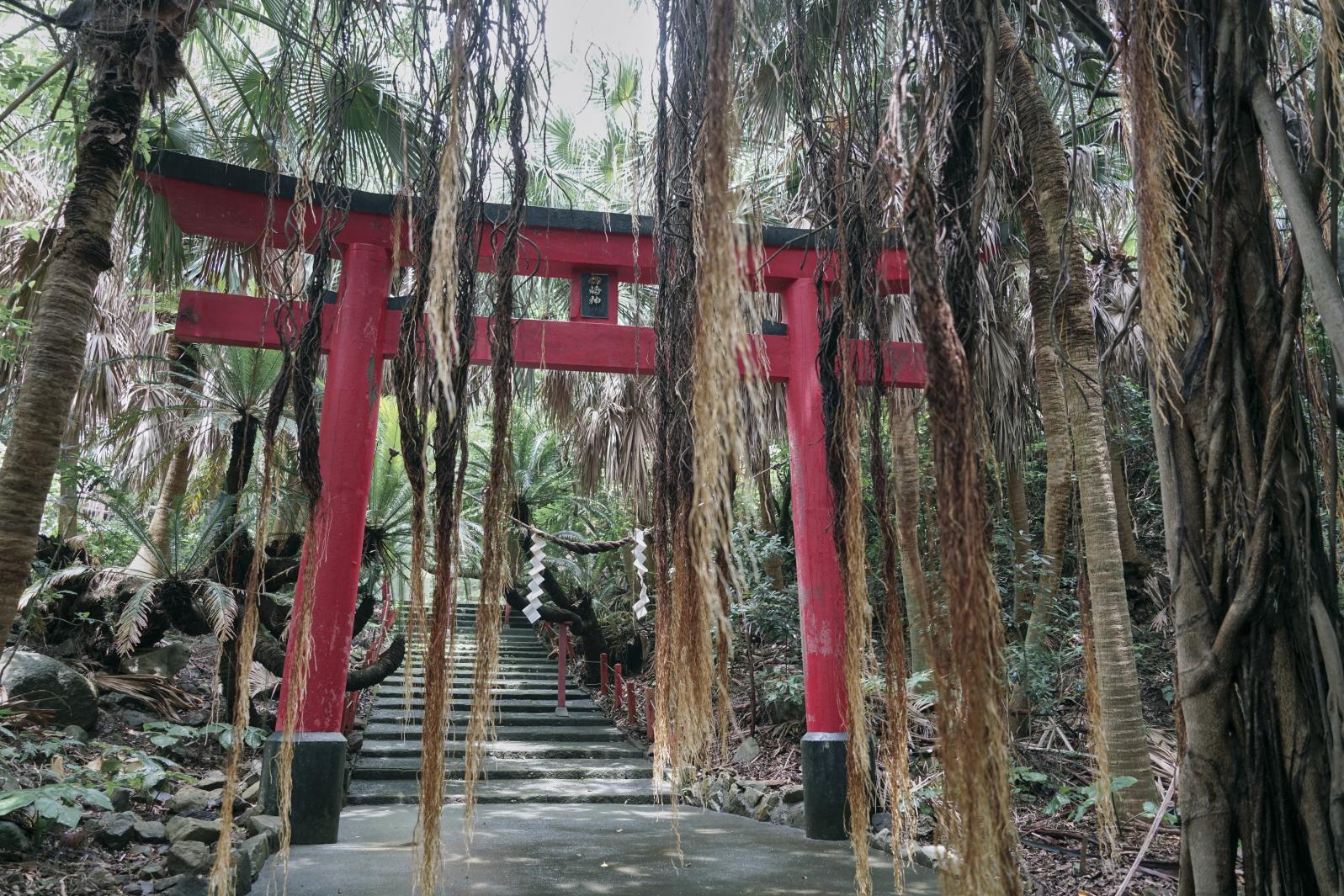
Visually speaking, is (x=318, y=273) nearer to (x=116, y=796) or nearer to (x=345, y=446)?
(x=345, y=446)

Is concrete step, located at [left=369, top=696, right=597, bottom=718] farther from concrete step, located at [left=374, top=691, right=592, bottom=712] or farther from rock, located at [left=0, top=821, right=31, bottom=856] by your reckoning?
rock, located at [left=0, top=821, right=31, bottom=856]

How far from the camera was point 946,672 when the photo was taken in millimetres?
1219

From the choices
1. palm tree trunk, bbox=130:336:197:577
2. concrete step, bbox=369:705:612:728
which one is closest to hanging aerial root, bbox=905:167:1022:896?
palm tree trunk, bbox=130:336:197:577

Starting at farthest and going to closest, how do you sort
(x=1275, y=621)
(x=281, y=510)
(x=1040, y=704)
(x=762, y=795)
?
(x=281, y=510), (x=762, y=795), (x=1040, y=704), (x=1275, y=621)

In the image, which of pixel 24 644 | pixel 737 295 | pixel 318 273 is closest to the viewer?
pixel 737 295

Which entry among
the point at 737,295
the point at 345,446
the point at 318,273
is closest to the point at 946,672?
the point at 737,295

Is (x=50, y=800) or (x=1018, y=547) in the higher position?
(x=1018, y=547)

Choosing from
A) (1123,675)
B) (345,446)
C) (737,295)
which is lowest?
(1123,675)

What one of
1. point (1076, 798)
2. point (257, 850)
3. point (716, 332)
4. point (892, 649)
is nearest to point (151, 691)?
point (257, 850)

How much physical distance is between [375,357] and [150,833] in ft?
8.28

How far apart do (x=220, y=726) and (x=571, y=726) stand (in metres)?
4.32

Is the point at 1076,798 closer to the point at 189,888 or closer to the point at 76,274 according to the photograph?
the point at 189,888

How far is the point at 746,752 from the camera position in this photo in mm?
7426

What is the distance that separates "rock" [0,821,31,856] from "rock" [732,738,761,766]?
518 centimetres
